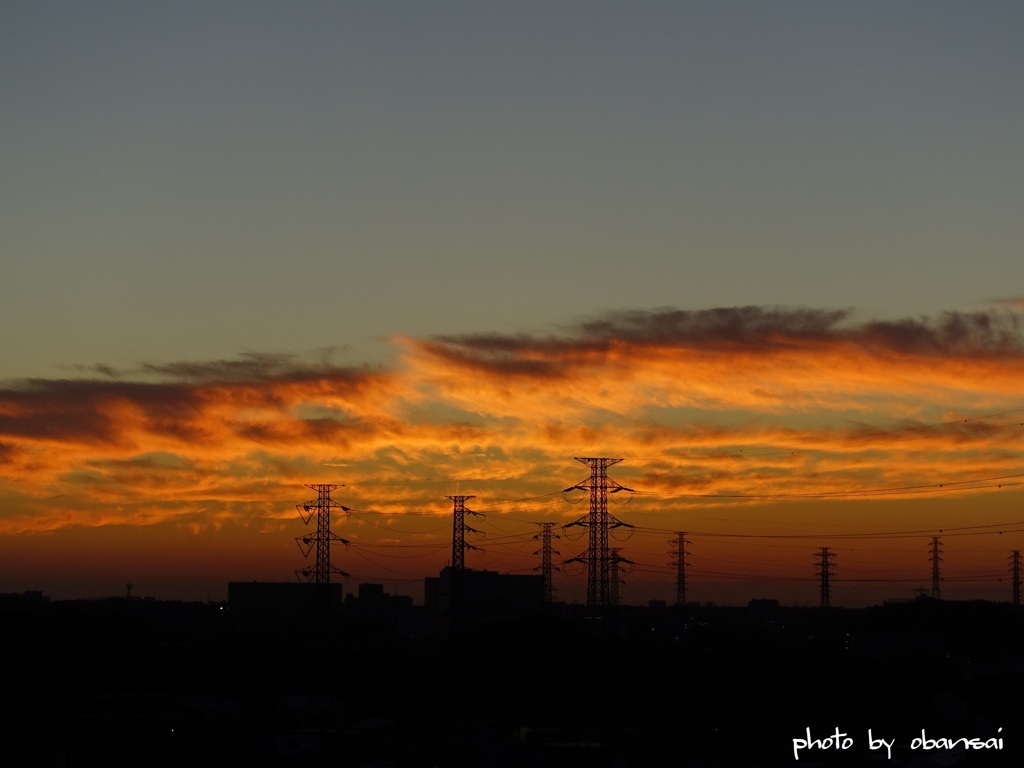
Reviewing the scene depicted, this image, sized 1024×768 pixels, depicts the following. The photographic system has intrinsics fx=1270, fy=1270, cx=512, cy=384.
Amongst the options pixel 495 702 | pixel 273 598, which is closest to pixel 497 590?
pixel 273 598

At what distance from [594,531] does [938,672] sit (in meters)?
20.9

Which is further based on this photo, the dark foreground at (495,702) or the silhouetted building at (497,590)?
the silhouetted building at (497,590)

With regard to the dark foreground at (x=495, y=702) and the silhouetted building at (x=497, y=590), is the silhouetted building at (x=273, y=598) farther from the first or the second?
the dark foreground at (x=495, y=702)

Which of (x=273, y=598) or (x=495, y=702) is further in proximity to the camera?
(x=273, y=598)

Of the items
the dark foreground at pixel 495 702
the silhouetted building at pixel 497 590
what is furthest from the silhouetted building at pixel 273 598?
the dark foreground at pixel 495 702

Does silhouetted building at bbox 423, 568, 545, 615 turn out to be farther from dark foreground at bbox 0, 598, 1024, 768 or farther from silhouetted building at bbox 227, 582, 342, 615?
dark foreground at bbox 0, 598, 1024, 768

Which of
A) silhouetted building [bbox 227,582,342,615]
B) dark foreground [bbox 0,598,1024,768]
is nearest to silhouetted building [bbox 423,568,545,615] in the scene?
silhouetted building [bbox 227,582,342,615]

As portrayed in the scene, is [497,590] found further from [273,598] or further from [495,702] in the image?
[495,702]

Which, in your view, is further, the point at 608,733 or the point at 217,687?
the point at 217,687

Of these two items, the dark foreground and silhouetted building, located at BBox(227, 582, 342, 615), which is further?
silhouetted building, located at BBox(227, 582, 342, 615)

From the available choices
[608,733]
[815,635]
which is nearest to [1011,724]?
[608,733]

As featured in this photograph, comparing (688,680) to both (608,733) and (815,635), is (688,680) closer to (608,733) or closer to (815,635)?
(608,733)

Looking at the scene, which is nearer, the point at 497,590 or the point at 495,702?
the point at 495,702

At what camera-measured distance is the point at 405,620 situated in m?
134
